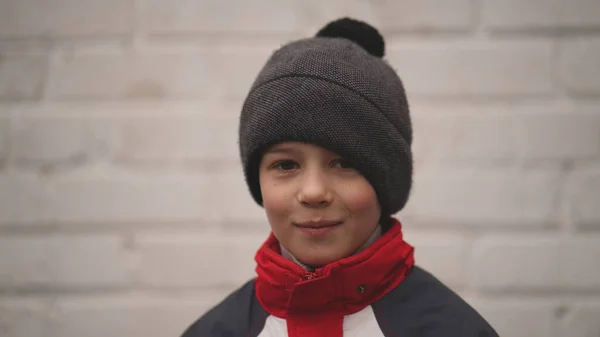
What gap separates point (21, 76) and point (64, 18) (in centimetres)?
17

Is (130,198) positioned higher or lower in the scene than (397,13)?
lower

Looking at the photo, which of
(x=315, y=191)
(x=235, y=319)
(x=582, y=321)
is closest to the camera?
(x=315, y=191)

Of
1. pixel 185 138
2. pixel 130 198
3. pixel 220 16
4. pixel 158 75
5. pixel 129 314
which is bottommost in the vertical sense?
pixel 129 314

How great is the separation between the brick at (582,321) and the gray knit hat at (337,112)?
587 mm

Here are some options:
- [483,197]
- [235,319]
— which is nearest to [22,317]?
[235,319]

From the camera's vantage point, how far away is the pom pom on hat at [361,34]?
0.75 metres

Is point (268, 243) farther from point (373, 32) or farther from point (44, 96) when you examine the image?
point (44, 96)

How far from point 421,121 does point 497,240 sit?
0.99 ft

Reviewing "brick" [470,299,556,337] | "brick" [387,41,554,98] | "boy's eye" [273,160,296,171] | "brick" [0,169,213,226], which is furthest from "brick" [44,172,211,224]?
"brick" [470,299,556,337]

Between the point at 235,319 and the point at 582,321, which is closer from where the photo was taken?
the point at 235,319

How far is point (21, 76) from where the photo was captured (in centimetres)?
109

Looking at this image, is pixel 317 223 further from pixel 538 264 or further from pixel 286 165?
pixel 538 264

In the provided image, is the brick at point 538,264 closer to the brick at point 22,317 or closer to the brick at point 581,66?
the brick at point 581,66

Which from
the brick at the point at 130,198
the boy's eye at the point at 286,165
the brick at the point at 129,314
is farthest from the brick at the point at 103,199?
the boy's eye at the point at 286,165
